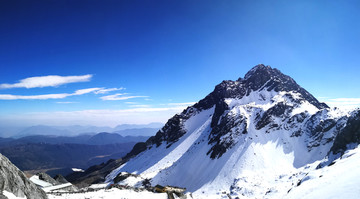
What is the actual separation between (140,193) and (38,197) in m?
11.1

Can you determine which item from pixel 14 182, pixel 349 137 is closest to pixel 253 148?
pixel 349 137

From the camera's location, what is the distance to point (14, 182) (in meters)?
14.8

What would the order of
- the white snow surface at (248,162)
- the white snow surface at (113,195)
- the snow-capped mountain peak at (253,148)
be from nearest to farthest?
the white snow surface at (113,195) < the white snow surface at (248,162) < the snow-capped mountain peak at (253,148)

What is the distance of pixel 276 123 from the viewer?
3120 inches

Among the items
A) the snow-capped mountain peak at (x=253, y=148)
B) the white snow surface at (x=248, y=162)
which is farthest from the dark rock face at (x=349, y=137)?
the white snow surface at (x=248, y=162)

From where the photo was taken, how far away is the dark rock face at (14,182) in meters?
14.1

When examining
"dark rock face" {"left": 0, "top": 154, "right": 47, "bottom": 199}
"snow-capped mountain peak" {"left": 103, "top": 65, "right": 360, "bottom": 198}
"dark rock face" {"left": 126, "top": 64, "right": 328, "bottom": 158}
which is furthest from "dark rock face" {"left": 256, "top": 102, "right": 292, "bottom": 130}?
"dark rock face" {"left": 0, "top": 154, "right": 47, "bottom": 199}

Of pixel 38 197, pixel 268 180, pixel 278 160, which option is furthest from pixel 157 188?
pixel 278 160

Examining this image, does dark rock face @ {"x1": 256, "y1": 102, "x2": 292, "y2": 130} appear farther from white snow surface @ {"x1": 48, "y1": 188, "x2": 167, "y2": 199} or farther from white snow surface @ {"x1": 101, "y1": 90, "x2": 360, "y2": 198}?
white snow surface @ {"x1": 48, "y1": 188, "x2": 167, "y2": 199}

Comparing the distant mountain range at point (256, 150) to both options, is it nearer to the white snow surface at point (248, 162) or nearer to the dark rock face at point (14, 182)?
the white snow surface at point (248, 162)

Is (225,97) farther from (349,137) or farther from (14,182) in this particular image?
(14,182)

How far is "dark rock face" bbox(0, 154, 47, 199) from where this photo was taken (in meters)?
14.1

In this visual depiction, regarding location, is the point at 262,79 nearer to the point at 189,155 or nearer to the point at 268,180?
the point at 189,155

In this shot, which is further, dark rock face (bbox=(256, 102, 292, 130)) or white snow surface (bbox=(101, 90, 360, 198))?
dark rock face (bbox=(256, 102, 292, 130))
